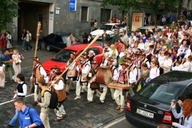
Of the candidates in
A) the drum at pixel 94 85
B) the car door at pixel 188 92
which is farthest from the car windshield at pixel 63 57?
the car door at pixel 188 92

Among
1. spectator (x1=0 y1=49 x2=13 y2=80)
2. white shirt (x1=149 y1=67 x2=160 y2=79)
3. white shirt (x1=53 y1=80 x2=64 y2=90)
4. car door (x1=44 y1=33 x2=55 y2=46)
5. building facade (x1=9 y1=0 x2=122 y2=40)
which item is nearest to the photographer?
white shirt (x1=53 y1=80 x2=64 y2=90)

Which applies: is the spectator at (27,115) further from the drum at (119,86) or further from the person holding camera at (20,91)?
the drum at (119,86)

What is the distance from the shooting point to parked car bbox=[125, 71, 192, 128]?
6973 mm

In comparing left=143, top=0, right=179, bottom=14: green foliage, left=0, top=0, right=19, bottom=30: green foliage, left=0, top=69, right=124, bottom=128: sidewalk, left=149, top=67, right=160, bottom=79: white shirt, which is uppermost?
left=143, top=0, right=179, bottom=14: green foliage

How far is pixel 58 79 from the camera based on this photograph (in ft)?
25.7

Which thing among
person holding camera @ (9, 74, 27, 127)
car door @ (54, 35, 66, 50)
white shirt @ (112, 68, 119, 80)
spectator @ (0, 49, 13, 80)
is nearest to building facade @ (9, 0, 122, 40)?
car door @ (54, 35, 66, 50)

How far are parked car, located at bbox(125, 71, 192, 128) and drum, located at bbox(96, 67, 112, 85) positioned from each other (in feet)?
6.62

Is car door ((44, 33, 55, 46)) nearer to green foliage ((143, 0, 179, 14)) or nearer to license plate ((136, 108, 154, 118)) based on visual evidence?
green foliage ((143, 0, 179, 14))

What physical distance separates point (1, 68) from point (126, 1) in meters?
13.0

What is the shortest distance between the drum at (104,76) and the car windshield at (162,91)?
2.02 meters

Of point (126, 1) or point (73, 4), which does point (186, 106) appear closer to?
point (126, 1)

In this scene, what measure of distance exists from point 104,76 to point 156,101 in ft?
9.06

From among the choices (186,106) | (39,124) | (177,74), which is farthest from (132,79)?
(39,124)

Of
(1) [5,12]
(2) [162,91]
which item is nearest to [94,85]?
(2) [162,91]
